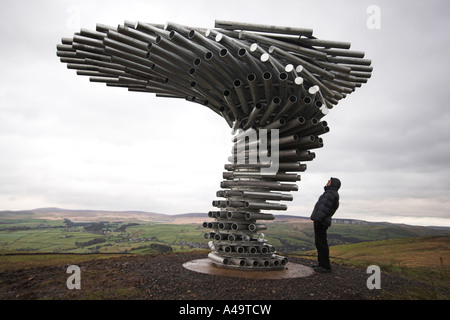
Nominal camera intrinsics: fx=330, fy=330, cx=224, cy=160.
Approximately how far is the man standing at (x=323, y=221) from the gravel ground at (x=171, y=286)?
38 cm

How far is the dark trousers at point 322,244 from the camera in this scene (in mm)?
9141

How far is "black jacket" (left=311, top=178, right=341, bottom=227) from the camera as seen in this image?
907 centimetres

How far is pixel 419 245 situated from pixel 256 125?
356 inches

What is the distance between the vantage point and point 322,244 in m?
9.16

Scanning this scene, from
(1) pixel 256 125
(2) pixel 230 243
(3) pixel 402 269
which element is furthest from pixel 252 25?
(3) pixel 402 269

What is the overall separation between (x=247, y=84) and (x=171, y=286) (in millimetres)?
5759

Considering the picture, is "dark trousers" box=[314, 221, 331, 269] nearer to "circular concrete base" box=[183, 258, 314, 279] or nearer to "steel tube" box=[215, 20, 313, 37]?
"circular concrete base" box=[183, 258, 314, 279]

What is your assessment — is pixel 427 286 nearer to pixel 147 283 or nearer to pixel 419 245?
pixel 419 245

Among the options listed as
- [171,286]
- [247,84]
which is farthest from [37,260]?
[247,84]

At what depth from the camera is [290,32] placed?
9.04m

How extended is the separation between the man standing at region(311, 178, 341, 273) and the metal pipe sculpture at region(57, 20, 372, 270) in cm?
115

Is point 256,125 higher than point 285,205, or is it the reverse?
point 256,125

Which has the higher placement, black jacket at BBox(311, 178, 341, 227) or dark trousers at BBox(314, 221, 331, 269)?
black jacket at BBox(311, 178, 341, 227)

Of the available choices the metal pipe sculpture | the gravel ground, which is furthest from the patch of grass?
the metal pipe sculpture
